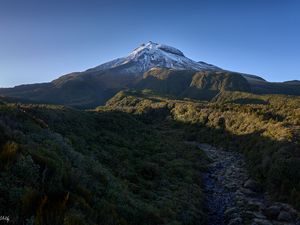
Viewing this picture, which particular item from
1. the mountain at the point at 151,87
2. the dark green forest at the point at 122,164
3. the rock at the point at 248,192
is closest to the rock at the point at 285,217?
Answer: the dark green forest at the point at 122,164

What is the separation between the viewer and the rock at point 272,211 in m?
16.2

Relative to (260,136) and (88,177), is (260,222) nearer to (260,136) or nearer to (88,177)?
(88,177)

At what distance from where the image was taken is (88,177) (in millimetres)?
11820

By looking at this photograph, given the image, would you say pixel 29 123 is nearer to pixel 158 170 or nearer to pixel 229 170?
pixel 158 170

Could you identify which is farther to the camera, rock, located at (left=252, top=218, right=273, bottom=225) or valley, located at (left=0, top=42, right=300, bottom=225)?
rock, located at (left=252, top=218, right=273, bottom=225)

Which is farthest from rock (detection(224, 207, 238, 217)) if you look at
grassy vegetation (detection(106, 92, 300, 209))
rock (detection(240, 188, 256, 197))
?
grassy vegetation (detection(106, 92, 300, 209))

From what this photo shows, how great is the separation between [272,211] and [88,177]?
9798mm

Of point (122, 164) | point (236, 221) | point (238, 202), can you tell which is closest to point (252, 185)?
point (238, 202)

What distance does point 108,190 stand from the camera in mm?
12023

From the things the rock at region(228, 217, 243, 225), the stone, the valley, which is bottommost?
the rock at region(228, 217, 243, 225)

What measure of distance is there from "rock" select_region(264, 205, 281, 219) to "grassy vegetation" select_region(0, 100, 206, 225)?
132 inches

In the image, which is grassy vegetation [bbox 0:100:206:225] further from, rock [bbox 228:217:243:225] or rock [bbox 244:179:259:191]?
rock [bbox 244:179:259:191]

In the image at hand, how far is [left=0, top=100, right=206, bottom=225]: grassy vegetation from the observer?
26.0 ft

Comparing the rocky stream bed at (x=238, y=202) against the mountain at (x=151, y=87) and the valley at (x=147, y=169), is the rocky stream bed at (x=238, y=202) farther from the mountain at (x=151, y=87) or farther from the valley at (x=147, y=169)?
the mountain at (x=151, y=87)
